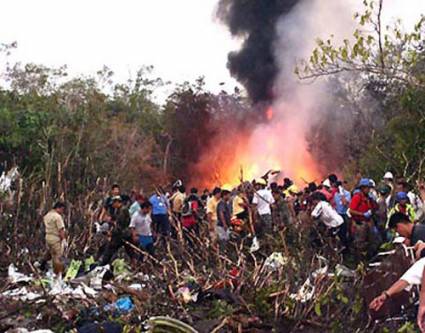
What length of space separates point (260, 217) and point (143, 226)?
210 cm

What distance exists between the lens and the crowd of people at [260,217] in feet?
36.8

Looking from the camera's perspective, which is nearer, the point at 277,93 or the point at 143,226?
the point at 143,226

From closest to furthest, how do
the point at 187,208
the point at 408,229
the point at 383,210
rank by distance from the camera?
the point at 408,229
the point at 383,210
the point at 187,208

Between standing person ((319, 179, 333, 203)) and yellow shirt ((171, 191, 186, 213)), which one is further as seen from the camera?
yellow shirt ((171, 191, 186, 213))

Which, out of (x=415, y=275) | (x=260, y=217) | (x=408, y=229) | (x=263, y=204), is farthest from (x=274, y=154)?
(x=415, y=275)

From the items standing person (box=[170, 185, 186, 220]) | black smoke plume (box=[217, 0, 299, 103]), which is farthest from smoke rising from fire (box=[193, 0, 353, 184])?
standing person (box=[170, 185, 186, 220])

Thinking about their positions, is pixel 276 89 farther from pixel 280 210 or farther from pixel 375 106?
pixel 280 210

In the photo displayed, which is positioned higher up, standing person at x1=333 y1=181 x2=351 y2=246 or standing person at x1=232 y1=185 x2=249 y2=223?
standing person at x1=333 y1=181 x2=351 y2=246

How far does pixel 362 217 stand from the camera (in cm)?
1126

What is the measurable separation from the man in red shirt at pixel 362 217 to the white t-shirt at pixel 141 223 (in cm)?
337

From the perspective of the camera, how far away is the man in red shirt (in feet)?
36.7

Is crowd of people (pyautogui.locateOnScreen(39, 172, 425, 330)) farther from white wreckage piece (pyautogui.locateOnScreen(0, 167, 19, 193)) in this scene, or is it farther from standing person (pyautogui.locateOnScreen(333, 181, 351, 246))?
white wreckage piece (pyautogui.locateOnScreen(0, 167, 19, 193))

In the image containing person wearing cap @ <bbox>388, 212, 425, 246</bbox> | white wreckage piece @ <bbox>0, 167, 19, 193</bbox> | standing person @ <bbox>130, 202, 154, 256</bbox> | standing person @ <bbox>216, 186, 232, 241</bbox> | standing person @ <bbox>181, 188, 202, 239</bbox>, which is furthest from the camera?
white wreckage piece @ <bbox>0, 167, 19, 193</bbox>

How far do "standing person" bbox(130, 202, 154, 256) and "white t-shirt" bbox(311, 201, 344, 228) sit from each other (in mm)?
2765
